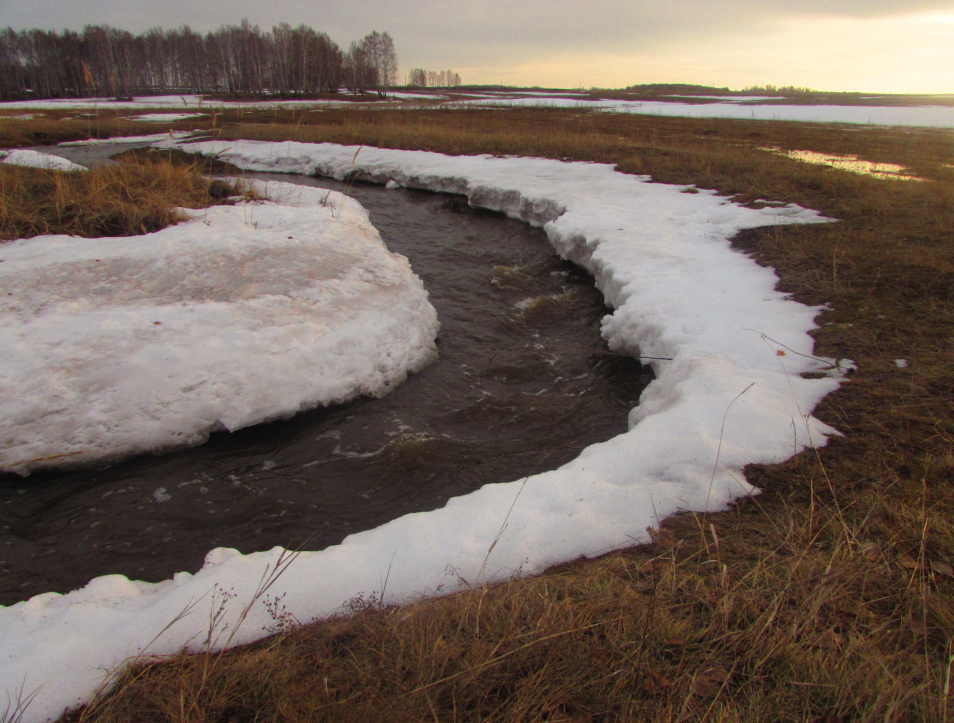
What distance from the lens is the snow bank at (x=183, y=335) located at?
364cm

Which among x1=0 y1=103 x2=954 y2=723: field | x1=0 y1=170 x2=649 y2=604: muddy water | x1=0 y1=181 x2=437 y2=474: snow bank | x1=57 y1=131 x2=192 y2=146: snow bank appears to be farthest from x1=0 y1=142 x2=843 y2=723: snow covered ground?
x1=57 y1=131 x2=192 y2=146: snow bank

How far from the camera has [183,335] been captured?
13.7 ft

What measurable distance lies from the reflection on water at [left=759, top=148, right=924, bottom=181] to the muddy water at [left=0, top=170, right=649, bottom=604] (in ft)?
30.0

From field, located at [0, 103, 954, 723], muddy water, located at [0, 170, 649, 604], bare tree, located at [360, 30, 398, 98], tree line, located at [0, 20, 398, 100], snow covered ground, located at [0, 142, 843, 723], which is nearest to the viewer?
field, located at [0, 103, 954, 723]

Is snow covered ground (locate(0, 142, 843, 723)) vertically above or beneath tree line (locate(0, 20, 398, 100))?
beneath

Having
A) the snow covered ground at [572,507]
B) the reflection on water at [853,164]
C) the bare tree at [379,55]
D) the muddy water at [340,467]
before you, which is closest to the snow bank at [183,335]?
the muddy water at [340,467]

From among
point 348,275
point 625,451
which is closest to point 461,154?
point 348,275

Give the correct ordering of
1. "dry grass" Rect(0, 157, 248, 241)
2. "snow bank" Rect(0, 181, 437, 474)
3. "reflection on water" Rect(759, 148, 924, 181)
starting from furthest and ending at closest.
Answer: "reflection on water" Rect(759, 148, 924, 181), "dry grass" Rect(0, 157, 248, 241), "snow bank" Rect(0, 181, 437, 474)

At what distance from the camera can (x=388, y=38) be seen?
7050 centimetres

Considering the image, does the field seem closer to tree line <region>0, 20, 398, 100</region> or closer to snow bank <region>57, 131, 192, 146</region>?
snow bank <region>57, 131, 192, 146</region>

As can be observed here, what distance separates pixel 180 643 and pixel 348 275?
14.4 ft

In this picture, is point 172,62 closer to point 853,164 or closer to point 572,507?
point 853,164

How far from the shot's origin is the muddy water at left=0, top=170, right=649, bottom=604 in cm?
295

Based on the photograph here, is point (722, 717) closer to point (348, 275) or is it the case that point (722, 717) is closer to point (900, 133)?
point (348, 275)
